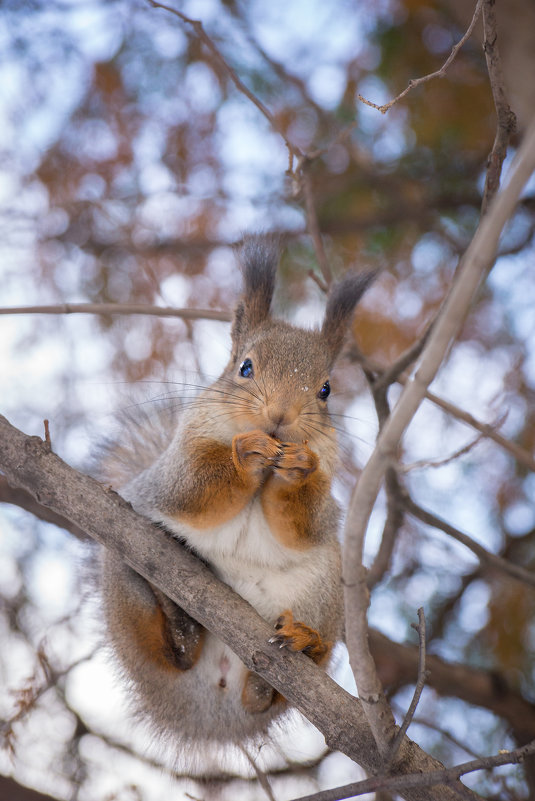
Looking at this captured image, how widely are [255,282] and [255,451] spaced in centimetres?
120

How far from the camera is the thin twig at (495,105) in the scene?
2654 millimetres

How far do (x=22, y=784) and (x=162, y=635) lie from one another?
1.27 metres

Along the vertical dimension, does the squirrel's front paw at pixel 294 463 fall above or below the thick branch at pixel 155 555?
above

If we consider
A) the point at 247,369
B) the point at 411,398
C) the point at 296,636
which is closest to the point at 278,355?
the point at 247,369

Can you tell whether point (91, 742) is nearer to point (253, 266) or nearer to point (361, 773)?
point (361, 773)

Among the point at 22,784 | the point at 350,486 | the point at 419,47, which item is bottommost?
the point at 22,784

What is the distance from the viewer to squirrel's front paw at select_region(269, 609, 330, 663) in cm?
301

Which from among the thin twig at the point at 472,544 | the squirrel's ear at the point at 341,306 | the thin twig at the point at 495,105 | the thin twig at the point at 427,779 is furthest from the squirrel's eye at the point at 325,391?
the thin twig at the point at 427,779

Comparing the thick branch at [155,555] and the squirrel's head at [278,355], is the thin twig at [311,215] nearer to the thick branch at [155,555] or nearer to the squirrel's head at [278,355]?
the squirrel's head at [278,355]

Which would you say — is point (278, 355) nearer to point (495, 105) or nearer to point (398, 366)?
point (398, 366)

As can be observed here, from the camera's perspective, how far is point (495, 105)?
294 centimetres

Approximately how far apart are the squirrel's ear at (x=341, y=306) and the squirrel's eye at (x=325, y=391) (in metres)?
0.29

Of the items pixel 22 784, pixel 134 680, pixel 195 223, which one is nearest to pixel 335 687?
pixel 134 680

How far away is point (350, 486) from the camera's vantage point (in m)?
4.47
